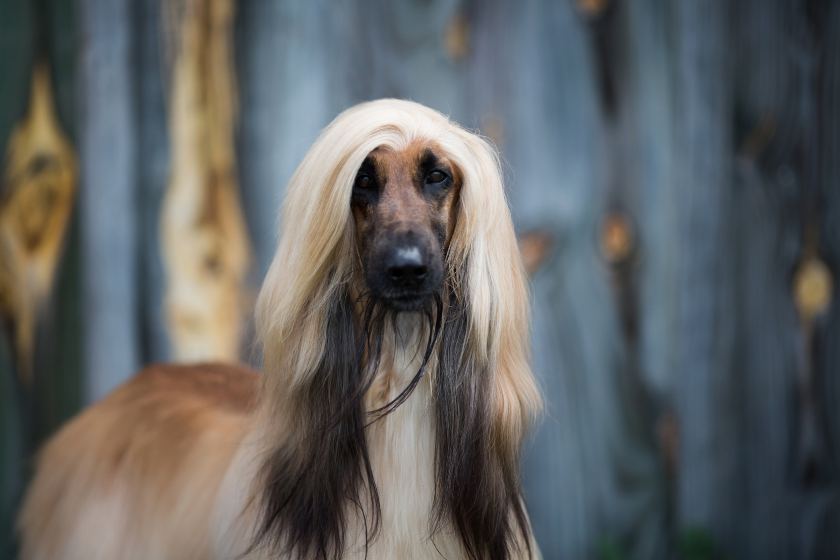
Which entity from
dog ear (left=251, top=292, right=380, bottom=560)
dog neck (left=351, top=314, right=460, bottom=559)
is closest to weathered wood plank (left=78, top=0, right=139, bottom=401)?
dog ear (left=251, top=292, right=380, bottom=560)

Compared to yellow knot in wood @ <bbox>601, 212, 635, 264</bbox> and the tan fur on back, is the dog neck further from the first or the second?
yellow knot in wood @ <bbox>601, 212, 635, 264</bbox>

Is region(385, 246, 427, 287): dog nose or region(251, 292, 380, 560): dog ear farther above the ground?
region(385, 246, 427, 287): dog nose

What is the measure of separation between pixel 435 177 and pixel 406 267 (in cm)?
26

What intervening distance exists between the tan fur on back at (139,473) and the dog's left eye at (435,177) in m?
0.74

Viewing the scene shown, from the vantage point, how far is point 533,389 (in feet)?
4.52

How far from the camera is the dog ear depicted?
4.17 feet

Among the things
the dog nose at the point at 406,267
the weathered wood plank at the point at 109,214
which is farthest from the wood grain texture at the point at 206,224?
the dog nose at the point at 406,267

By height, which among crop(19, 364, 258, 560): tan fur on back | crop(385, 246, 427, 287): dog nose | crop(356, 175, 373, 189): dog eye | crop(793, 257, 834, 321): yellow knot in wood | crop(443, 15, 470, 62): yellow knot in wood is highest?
crop(443, 15, 470, 62): yellow knot in wood

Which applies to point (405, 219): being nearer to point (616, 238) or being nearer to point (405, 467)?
point (405, 467)

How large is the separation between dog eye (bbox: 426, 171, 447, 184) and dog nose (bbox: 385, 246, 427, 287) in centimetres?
22

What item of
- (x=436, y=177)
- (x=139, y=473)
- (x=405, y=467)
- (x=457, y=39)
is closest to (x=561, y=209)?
(x=457, y=39)

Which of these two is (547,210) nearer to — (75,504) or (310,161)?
(310,161)

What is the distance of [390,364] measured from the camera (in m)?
1.34

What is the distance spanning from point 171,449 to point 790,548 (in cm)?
216
